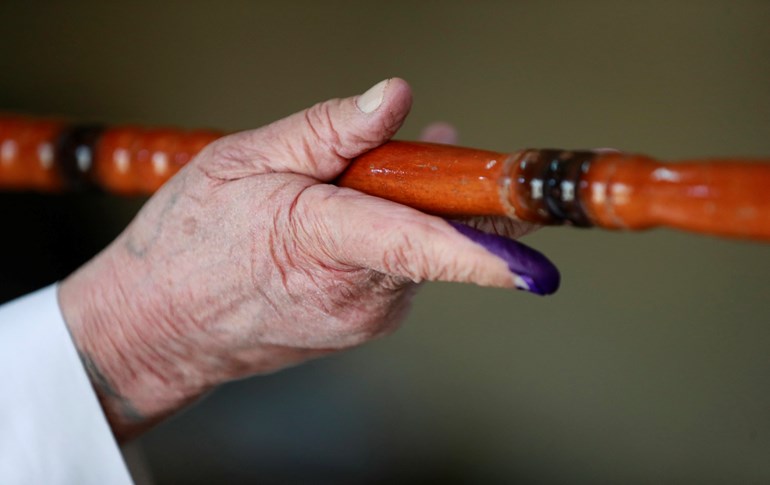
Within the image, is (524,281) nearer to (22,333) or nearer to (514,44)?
(22,333)

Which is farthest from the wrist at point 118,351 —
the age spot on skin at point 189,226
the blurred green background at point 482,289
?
the blurred green background at point 482,289

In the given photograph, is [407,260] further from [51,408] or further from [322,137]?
[51,408]

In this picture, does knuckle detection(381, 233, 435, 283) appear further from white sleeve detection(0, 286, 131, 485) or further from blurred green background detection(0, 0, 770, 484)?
blurred green background detection(0, 0, 770, 484)

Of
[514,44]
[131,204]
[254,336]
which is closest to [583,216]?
[254,336]

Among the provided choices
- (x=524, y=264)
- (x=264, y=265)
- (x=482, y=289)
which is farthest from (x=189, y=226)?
(x=482, y=289)

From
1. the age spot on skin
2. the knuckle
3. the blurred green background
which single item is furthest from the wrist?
the blurred green background

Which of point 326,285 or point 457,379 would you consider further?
point 457,379

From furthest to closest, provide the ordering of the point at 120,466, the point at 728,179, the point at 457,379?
the point at 457,379 → the point at 120,466 → the point at 728,179
